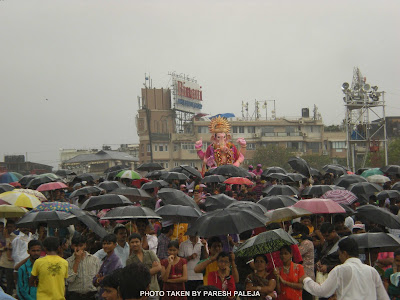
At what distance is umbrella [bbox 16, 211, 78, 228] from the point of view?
375 inches

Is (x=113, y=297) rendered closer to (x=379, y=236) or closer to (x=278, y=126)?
(x=379, y=236)

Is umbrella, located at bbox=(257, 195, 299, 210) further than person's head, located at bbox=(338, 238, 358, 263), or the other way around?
umbrella, located at bbox=(257, 195, 299, 210)

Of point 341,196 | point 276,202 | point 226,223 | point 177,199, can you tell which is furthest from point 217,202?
point 226,223

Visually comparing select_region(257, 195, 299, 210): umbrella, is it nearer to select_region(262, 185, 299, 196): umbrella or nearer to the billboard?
select_region(262, 185, 299, 196): umbrella

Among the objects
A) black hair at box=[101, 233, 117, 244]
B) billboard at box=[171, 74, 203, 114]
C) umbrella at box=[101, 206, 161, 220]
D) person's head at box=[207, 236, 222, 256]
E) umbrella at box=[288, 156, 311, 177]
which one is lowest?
person's head at box=[207, 236, 222, 256]

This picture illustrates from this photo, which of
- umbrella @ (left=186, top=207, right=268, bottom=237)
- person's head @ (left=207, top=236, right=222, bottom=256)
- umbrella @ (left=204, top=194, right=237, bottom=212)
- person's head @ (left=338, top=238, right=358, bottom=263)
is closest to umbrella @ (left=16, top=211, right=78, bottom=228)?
umbrella @ (left=186, top=207, right=268, bottom=237)

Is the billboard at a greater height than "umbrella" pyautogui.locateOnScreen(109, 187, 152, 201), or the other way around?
the billboard

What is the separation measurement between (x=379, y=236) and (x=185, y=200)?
13.2 ft

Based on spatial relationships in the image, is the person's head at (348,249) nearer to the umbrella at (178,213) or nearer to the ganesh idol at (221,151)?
the umbrella at (178,213)

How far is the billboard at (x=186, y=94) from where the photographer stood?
83.1 meters

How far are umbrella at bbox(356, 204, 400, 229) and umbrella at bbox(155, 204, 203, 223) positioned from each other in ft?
7.86

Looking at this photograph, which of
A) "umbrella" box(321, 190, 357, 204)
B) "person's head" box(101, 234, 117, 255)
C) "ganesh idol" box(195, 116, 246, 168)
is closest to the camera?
"person's head" box(101, 234, 117, 255)

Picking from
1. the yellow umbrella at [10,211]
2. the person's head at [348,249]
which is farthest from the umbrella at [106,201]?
the person's head at [348,249]

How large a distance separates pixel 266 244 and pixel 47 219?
3.58 metres
